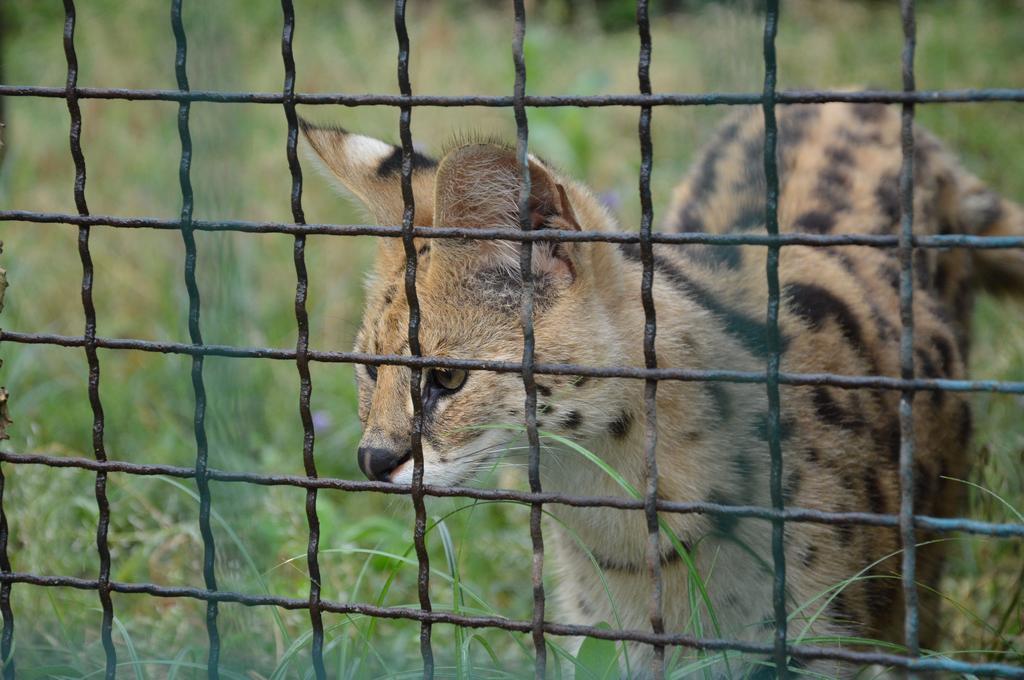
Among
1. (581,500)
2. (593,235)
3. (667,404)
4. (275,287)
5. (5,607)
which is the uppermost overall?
(275,287)

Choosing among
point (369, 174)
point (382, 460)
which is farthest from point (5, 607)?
point (369, 174)

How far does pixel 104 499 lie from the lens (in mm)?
2270

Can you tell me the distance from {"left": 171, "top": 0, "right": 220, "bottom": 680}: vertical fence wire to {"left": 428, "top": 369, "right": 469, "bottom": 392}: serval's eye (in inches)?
20.9

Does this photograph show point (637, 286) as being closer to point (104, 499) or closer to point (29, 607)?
point (104, 499)

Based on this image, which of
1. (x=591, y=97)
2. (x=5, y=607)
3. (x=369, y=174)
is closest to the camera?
(x=591, y=97)

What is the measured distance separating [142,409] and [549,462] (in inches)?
95.2

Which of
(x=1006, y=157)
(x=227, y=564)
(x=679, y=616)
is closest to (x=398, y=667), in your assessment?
(x=227, y=564)

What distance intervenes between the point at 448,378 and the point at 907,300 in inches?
44.1

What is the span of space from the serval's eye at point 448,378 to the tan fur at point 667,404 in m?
0.03

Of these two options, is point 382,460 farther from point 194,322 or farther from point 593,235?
point 593,235

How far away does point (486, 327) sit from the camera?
2592mm

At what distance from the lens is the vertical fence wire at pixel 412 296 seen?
2.00 meters

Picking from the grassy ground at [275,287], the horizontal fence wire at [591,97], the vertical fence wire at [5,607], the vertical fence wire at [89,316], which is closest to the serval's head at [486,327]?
the grassy ground at [275,287]

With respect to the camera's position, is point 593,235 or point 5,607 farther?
point 5,607
